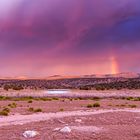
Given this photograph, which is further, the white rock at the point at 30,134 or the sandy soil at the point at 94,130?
the white rock at the point at 30,134

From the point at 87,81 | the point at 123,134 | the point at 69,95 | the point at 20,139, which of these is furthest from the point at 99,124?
the point at 87,81

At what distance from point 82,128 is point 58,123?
339cm

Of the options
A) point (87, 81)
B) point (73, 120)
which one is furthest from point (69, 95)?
point (87, 81)

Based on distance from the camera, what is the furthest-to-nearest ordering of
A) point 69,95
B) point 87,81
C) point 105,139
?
1. point 87,81
2. point 69,95
3. point 105,139

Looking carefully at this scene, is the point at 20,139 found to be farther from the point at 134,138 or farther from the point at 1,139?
the point at 134,138

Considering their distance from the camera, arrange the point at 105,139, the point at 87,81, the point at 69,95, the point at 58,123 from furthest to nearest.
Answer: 1. the point at 87,81
2. the point at 69,95
3. the point at 58,123
4. the point at 105,139

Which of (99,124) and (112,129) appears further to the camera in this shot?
(99,124)

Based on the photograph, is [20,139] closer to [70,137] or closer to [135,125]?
[70,137]

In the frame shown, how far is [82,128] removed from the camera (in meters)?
20.1

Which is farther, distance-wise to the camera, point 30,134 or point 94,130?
point 94,130

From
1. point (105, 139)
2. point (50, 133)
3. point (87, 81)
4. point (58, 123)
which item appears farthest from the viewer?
point (87, 81)

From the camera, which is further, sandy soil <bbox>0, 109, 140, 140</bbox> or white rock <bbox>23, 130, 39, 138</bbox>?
white rock <bbox>23, 130, 39, 138</bbox>

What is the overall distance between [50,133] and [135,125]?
16.0 feet

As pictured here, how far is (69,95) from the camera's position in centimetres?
7856
